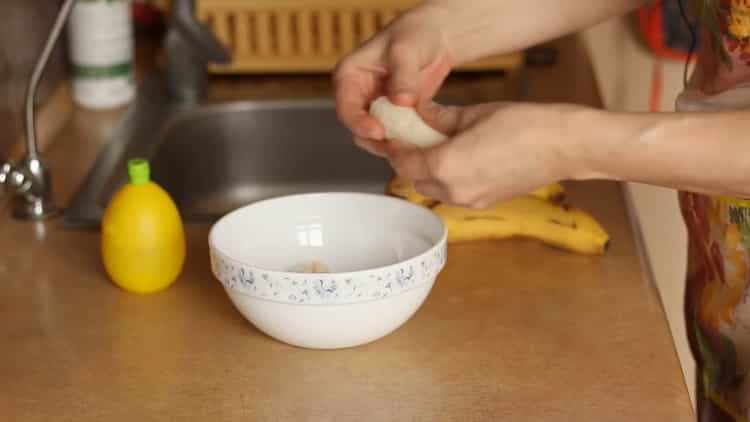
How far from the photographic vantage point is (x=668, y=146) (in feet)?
2.90

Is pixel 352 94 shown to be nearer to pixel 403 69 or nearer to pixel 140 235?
pixel 403 69

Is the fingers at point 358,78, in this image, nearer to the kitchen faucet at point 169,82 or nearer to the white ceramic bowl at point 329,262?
the white ceramic bowl at point 329,262

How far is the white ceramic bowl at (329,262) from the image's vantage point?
1.01 m

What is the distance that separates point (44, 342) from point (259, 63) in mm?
891

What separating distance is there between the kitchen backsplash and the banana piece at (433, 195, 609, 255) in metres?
0.61

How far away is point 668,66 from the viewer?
2510 millimetres

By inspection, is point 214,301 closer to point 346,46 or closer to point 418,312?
point 418,312

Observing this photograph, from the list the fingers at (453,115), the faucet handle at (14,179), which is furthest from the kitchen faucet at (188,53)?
the fingers at (453,115)

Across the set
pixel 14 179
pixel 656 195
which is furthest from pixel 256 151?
pixel 656 195

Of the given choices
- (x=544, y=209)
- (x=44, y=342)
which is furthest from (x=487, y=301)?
(x=44, y=342)

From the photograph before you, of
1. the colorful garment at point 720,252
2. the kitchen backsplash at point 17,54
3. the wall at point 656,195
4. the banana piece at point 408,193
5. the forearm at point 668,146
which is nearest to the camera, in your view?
the forearm at point 668,146

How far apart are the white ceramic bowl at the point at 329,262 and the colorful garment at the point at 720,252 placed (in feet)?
1.00

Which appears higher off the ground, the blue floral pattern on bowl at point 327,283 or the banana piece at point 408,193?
the blue floral pattern on bowl at point 327,283

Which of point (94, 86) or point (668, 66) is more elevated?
point (94, 86)
